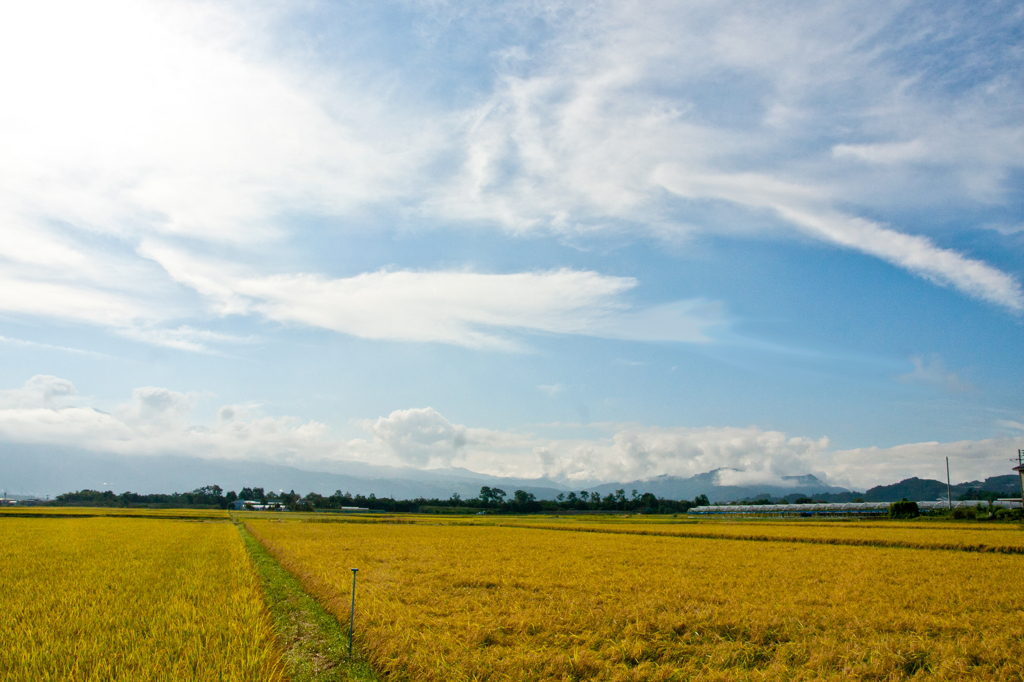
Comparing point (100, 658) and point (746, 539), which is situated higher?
point (100, 658)

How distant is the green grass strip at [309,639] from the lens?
8.87 m

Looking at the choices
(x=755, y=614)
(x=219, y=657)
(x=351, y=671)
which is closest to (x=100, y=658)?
(x=219, y=657)

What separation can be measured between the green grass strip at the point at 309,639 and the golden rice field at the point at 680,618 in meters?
0.34

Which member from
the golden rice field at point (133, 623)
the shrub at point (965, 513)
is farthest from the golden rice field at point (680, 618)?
the shrub at point (965, 513)

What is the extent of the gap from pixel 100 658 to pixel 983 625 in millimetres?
16037

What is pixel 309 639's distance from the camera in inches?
429

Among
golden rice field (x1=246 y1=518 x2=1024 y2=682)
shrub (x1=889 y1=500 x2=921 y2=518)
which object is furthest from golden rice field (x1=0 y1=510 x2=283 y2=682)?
shrub (x1=889 y1=500 x2=921 y2=518)

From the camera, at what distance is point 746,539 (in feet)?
108

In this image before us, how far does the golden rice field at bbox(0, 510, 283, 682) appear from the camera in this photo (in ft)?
25.2

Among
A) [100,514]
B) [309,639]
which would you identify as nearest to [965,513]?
[309,639]

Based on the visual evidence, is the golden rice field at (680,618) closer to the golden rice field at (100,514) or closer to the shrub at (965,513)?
the shrub at (965,513)

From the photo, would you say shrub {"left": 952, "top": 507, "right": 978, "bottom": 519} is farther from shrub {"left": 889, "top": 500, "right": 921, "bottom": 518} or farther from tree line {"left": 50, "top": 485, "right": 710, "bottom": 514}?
tree line {"left": 50, "top": 485, "right": 710, "bottom": 514}

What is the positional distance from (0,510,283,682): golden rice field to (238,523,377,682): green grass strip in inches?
19.4

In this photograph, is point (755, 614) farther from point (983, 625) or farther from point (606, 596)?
point (983, 625)
